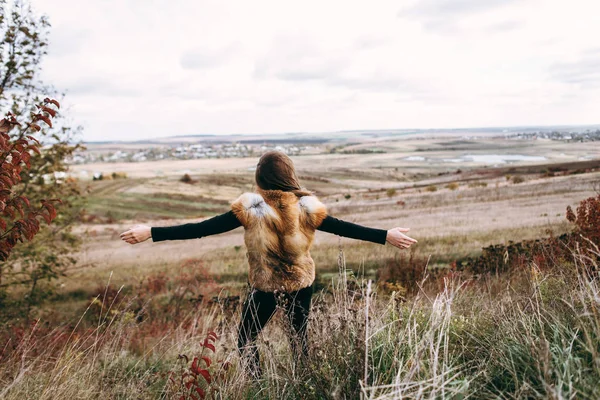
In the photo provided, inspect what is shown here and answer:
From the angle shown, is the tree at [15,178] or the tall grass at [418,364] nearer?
the tall grass at [418,364]

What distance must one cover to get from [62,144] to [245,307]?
11.2m

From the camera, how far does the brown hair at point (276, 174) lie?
3.69 metres

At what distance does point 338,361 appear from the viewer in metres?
3.04

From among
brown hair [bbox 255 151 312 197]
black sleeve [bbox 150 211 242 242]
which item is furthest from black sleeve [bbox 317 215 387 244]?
black sleeve [bbox 150 211 242 242]

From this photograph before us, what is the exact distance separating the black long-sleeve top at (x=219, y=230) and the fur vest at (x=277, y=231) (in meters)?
0.09

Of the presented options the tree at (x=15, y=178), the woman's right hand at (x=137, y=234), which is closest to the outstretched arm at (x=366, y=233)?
the woman's right hand at (x=137, y=234)

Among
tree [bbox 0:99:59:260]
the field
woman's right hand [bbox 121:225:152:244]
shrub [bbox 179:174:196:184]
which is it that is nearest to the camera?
the field

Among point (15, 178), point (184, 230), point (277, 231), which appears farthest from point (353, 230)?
point (15, 178)

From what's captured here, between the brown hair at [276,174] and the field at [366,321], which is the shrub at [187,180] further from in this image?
the brown hair at [276,174]

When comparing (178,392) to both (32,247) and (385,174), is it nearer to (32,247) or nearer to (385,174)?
(32,247)

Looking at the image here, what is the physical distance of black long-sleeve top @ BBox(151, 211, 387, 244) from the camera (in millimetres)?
3646

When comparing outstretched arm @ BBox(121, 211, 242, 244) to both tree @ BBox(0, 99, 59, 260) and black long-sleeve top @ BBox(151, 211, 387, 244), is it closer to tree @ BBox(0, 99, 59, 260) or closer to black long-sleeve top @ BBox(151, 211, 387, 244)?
black long-sleeve top @ BBox(151, 211, 387, 244)

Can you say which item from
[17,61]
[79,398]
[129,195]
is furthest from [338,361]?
[129,195]

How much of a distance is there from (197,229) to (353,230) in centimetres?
128
